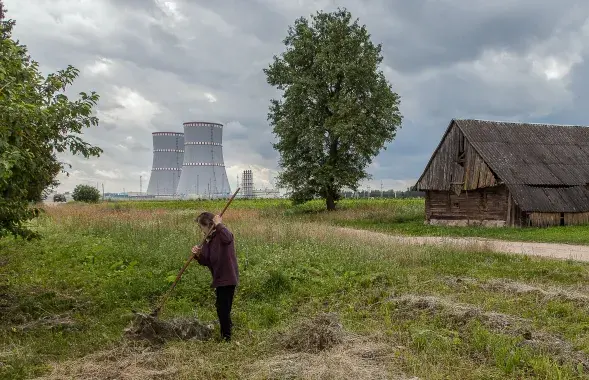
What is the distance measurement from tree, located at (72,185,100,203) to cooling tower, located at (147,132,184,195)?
6635 mm

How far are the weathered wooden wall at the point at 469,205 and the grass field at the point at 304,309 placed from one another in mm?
14027

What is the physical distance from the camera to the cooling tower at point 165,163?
68.4 meters

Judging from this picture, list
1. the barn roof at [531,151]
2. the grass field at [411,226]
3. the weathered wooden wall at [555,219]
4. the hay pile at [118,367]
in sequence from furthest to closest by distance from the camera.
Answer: the barn roof at [531,151], the weathered wooden wall at [555,219], the grass field at [411,226], the hay pile at [118,367]

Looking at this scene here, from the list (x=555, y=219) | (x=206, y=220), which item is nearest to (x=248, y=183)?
(x=555, y=219)

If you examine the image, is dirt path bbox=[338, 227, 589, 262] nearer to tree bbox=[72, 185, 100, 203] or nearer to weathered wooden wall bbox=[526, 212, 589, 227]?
weathered wooden wall bbox=[526, 212, 589, 227]

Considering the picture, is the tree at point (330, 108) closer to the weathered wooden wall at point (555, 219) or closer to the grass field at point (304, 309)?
the weathered wooden wall at point (555, 219)

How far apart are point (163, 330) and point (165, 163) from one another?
6269 centimetres

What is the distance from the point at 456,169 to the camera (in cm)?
3081

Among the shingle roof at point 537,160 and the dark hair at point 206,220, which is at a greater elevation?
the shingle roof at point 537,160

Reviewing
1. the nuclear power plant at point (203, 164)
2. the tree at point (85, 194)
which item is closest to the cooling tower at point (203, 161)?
the nuclear power plant at point (203, 164)

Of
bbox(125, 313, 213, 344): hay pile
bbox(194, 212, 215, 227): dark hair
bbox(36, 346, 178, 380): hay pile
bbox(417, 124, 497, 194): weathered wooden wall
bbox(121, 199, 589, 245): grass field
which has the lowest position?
bbox(36, 346, 178, 380): hay pile

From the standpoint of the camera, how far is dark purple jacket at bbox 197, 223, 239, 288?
304 inches

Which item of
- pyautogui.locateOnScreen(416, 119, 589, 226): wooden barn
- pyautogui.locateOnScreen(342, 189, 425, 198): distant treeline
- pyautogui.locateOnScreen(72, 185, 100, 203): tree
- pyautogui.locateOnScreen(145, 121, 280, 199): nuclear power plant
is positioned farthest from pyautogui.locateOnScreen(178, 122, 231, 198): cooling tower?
pyautogui.locateOnScreen(416, 119, 589, 226): wooden barn

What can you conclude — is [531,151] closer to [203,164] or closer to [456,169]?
[456,169]
